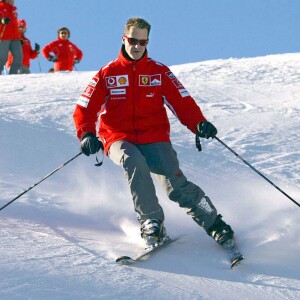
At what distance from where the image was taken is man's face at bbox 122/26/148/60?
4.89m

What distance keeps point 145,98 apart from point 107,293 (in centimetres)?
165

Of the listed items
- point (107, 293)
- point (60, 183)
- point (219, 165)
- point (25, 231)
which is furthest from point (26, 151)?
point (107, 293)

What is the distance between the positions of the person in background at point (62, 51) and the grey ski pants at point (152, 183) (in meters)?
11.2

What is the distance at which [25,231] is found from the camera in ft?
15.8

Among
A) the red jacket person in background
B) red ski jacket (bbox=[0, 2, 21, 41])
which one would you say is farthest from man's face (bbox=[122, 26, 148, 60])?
red ski jacket (bbox=[0, 2, 21, 41])

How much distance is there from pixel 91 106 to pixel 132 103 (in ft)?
0.89

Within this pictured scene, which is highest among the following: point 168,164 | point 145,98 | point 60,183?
point 145,98

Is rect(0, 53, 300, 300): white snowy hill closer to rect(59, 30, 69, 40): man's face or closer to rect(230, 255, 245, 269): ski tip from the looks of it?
rect(230, 255, 245, 269): ski tip

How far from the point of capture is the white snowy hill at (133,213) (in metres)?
3.93

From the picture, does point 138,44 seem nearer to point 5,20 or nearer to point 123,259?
point 123,259

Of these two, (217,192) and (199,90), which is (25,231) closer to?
(217,192)

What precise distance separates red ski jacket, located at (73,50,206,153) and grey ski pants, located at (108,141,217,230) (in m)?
0.11

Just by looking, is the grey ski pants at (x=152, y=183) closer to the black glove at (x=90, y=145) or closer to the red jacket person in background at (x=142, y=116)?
the red jacket person in background at (x=142, y=116)

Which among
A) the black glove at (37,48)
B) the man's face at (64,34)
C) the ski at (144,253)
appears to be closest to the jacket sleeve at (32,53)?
the black glove at (37,48)
